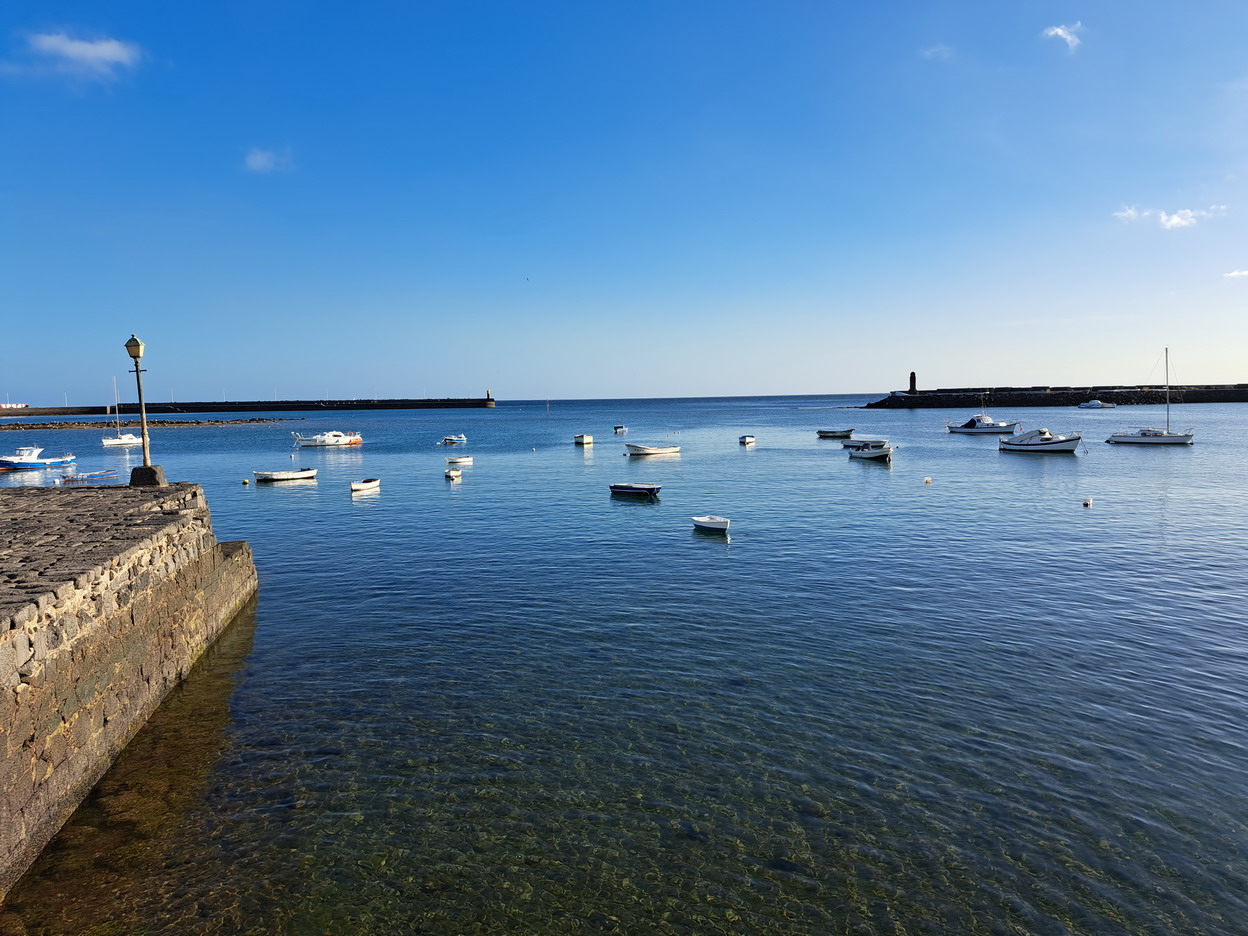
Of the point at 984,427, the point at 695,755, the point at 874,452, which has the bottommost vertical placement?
the point at 695,755

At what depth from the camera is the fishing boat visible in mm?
45394

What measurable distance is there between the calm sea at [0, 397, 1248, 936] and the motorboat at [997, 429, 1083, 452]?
1582 inches

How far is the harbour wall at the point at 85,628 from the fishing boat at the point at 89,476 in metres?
34.9

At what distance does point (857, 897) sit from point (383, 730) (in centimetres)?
786

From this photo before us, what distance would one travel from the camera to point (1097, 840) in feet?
28.6

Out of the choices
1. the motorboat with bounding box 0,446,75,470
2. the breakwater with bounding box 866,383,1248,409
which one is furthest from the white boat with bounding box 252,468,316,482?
the breakwater with bounding box 866,383,1248,409

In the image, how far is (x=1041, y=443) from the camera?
208 ft

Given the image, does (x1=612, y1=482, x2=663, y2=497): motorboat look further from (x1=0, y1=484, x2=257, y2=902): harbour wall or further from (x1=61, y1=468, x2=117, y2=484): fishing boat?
(x1=61, y1=468, x2=117, y2=484): fishing boat

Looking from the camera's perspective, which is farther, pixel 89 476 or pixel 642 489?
pixel 89 476

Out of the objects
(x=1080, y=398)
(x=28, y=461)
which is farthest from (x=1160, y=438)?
(x=1080, y=398)

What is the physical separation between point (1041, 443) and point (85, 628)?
2809 inches

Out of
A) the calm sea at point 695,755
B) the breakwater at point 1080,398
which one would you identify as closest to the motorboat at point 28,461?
the calm sea at point 695,755

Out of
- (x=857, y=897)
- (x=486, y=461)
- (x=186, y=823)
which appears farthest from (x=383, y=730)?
(x=486, y=461)

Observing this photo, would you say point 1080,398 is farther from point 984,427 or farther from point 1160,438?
point 1160,438
